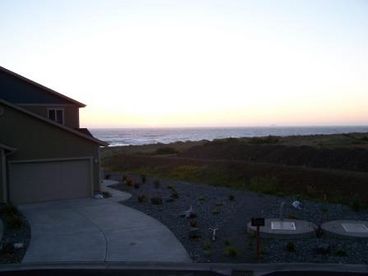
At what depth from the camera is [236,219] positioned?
1650 centimetres

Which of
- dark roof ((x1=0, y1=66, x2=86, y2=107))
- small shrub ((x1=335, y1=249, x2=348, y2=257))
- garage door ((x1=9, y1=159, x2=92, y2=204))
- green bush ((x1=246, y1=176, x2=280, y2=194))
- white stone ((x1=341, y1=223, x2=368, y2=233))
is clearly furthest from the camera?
dark roof ((x1=0, y1=66, x2=86, y2=107))

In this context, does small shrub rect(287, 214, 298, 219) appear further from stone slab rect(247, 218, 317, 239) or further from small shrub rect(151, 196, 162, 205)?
small shrub rect(151, 196, 162, 205)

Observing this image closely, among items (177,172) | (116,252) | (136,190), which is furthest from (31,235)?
(177,172)

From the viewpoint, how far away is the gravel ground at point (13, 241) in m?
11.9

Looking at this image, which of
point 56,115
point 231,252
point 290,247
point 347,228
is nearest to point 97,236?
point 231,252

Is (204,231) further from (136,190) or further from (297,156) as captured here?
(297,156)

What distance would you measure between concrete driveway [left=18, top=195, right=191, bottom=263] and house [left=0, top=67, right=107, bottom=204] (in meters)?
1.54

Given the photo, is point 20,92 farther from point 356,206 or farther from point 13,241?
point 356,206

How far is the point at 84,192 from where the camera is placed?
2261 cm

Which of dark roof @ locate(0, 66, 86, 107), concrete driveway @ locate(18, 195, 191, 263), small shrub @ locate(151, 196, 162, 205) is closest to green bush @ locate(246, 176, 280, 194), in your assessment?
small shrub @ locate(151, 196, 162, 205)

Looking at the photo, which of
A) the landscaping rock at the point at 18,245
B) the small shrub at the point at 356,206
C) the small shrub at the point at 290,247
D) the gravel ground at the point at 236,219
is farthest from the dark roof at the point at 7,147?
the small shrub at the point at 356,206

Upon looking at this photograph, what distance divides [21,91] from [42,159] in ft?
21.0

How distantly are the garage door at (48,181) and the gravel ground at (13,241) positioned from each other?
3634mm

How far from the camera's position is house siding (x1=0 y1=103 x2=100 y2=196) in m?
20.9
